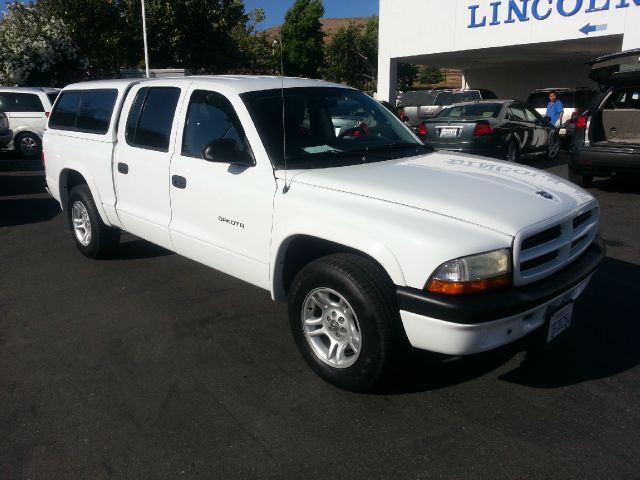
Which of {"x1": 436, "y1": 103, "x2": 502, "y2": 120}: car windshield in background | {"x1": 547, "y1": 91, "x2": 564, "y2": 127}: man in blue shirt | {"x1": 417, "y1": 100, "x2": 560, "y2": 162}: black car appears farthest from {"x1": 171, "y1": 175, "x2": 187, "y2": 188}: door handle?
{"x1": 547, "y1": 91, "x2": 564, "y2": 127}: man in blue shirt

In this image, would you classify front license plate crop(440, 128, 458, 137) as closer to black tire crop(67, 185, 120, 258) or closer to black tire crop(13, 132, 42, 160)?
black tire crop(67, 185, 120, 258)

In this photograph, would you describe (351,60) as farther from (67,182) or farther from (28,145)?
(67,182)

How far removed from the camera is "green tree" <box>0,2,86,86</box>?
23.9 m

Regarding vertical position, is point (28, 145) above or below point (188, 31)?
below

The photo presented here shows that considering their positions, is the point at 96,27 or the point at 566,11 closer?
the point at 566,11

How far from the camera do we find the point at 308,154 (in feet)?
12.6

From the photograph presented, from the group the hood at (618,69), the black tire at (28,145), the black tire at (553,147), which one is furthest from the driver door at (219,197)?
the black tire at (28,145)

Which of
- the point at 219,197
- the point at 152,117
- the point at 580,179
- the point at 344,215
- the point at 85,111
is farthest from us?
the point at 580,179

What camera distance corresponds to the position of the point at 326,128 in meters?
4.29

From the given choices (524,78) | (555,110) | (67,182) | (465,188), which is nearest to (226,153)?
(465,188)

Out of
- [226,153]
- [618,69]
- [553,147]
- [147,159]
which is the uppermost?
[618,69]

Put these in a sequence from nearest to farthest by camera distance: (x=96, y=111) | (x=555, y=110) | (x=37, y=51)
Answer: (x=96, y=111)
(x=555, y=110)
(x=37, y=51)

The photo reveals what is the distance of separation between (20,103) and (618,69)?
12.6 meters

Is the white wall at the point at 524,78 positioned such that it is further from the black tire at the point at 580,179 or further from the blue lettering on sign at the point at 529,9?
the black tire at the point at 580,179
